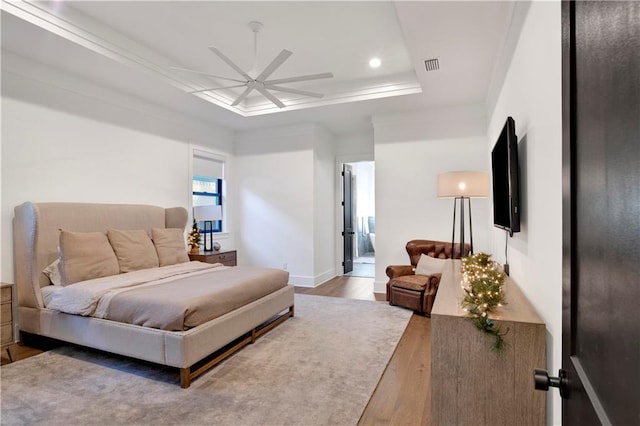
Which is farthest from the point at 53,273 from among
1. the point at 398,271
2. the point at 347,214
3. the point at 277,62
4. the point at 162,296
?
the point at 347,214

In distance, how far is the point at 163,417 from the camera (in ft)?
6.88

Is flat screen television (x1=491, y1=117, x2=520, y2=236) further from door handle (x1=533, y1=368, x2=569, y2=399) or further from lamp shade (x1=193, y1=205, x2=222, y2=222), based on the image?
lamp shade (x1=193, y1=205, x2=222, y2=222)

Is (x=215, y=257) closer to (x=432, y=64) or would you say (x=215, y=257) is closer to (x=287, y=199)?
(x=287, y=199)

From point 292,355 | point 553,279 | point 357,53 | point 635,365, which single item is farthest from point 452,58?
point 635,365

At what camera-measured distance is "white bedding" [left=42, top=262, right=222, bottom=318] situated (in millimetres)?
2789

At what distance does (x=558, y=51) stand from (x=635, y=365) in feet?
4.75

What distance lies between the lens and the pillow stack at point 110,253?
126 inches

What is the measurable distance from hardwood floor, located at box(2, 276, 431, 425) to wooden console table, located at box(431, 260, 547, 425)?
0.54 metres

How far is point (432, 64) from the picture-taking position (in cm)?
359

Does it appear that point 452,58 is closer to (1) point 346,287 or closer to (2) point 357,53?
(2) point 357,53

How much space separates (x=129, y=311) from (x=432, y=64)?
12.3 feet

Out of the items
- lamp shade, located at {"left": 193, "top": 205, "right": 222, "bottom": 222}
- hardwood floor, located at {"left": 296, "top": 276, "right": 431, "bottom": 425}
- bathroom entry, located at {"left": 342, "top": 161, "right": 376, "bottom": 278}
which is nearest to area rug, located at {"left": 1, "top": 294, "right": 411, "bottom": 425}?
hardwood floor, located at {"left": 296, "top": 276, "right": 431, "bottom": 425}

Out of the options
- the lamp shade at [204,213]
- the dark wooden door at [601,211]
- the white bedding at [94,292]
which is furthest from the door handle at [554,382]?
the lamp shade at [204,213]

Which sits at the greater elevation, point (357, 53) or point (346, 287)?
point (357, 53)
